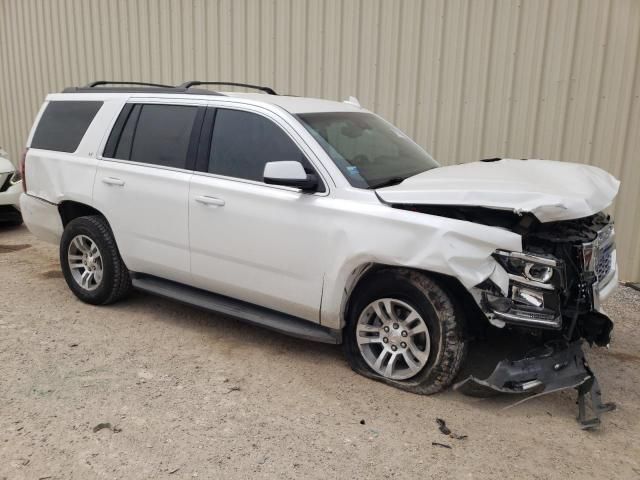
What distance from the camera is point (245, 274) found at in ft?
14.2

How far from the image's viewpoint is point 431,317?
3658 millimetres

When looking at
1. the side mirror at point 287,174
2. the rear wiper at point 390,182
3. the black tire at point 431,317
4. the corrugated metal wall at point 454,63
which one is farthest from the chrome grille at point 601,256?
the corrugated metal wall at point 454,63

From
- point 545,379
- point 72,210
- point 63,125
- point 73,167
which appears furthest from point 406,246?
point 63,125

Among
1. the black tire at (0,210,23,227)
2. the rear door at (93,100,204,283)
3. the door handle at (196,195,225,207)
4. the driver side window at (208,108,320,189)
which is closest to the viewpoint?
the driver side window at (208,108,320,189)

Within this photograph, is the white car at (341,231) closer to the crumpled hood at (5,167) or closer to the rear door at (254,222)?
the rear door at (254,222)

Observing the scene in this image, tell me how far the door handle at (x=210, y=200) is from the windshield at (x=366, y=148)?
2.73 ft

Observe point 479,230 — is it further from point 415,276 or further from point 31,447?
point 31,447

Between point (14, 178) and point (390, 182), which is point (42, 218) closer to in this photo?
point (14, 178)

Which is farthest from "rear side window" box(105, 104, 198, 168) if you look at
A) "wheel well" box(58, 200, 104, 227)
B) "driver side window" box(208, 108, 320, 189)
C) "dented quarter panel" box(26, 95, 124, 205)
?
"wheel well" box(58, 200, 104, 227)

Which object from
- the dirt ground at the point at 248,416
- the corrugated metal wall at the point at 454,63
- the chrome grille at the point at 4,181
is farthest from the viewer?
the chrome grille at the point at 4,181

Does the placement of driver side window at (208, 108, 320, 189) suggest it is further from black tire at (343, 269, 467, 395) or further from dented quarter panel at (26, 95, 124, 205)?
dented quarter panel at (26, 95, 124, 205)

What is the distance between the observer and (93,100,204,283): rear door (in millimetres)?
4621

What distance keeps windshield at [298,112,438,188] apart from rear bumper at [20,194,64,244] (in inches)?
109

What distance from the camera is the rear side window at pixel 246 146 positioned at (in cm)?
421
